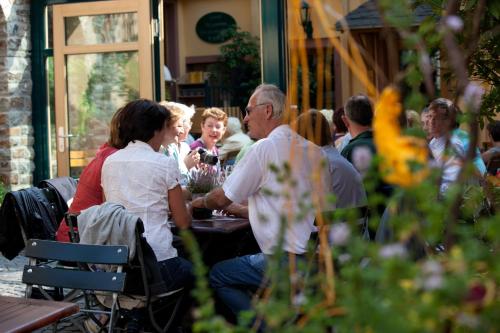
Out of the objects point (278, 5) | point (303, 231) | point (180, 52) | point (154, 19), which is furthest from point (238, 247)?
point (180, 52)

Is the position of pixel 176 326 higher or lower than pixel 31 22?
lower

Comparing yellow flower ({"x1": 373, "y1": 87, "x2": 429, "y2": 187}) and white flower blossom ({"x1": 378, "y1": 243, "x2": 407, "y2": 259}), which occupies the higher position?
yellow flower ({"x1": 373, "y1": 87, "x2": 429, "y2": 187})

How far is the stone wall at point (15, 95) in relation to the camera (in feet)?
30.2

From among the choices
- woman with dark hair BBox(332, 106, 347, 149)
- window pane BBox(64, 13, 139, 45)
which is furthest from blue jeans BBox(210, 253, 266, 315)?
window pane BBox(64, 13, 139, 45)

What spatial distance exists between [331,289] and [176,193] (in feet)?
9.29

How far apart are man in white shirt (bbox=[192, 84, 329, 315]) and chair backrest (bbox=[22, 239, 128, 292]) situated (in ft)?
1.95

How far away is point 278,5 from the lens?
800 centimetres

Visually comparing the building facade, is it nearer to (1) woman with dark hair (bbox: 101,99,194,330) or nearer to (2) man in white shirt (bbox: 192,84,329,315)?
(2) man in white shirt (bbox: 192,84,329,315)

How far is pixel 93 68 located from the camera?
888 centimetres

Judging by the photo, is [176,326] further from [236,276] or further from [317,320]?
[317,320]

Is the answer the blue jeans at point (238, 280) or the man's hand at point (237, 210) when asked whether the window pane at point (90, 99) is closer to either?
the man's hand at point (237, 210)

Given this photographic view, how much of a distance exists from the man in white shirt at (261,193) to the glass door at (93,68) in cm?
438

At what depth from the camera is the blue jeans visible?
4.12 meters

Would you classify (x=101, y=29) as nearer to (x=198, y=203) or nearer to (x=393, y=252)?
(x=198, y=203)
